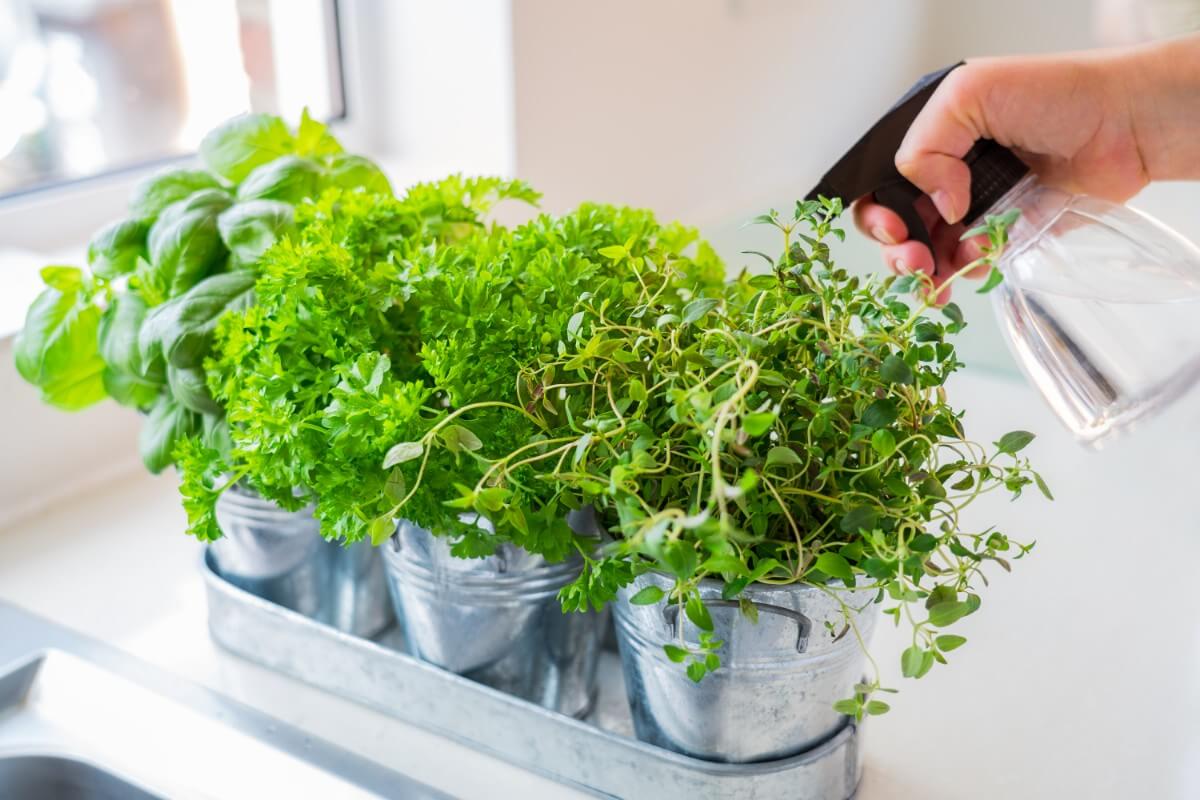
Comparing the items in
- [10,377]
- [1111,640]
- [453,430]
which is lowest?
[1111,640]

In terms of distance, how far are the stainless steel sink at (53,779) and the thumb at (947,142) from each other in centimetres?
66

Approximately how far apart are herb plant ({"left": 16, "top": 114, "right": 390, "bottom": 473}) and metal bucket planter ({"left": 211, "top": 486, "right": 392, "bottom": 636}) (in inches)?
2.4

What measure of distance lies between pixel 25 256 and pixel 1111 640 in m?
1.04

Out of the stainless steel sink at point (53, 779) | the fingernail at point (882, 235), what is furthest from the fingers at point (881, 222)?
the stainless steel sink at point (53, 779)

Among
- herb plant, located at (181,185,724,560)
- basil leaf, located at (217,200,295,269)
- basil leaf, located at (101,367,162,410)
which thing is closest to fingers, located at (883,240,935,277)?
herb plant, located at (181,185,724,560)

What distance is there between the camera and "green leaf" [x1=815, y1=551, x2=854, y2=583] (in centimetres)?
51

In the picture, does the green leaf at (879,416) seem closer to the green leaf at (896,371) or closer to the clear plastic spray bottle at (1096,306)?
the green leaf at (896,371)

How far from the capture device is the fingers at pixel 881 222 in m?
0.83

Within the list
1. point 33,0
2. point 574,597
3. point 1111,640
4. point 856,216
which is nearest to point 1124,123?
point 856,216

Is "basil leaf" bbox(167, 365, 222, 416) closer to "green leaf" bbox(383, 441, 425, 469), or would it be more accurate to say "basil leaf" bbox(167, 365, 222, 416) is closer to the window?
"green leaf" bbox(383, 441, 425, 469)

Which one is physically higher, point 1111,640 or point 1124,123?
point 1124,123

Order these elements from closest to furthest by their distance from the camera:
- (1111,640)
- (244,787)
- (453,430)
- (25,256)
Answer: (453,430), (244,787), (1111,640), (25,256)

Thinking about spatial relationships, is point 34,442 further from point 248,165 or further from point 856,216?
point 856,216

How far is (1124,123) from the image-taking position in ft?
2.85
